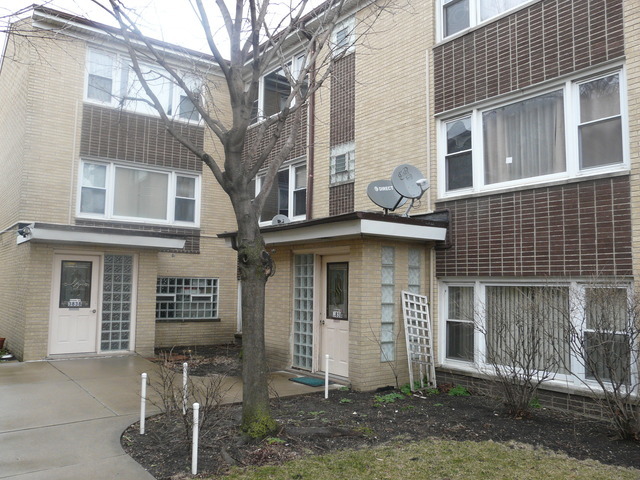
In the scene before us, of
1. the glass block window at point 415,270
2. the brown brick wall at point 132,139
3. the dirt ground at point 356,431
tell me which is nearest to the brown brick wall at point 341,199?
the glass block window at point 415,270

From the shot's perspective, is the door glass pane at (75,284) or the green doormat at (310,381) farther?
the door glass pane at (75,284)

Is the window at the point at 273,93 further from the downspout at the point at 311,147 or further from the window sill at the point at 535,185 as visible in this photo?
the window sill at the point at 535,185

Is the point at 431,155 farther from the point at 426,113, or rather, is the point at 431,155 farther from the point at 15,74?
the point at 15,74

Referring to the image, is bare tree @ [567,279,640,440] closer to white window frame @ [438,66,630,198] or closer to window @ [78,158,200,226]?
white window frame @ [438,66,630,198]

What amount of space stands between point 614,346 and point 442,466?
313 centimetres

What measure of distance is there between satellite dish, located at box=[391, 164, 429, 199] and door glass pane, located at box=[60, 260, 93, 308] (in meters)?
7.89

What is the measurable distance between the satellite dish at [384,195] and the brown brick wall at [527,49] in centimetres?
179

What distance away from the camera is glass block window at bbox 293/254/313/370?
34.8 feet

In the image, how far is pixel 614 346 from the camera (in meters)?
6.83

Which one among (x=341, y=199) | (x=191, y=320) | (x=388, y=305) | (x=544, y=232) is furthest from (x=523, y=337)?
(x=191, y=320)

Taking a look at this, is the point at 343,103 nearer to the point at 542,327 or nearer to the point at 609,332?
the point at 542,327

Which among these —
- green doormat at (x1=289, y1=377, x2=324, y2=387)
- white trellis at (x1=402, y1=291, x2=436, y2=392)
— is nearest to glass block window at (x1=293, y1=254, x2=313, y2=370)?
green doormat at (x1=289, y1=377, x2=324, y2=387)

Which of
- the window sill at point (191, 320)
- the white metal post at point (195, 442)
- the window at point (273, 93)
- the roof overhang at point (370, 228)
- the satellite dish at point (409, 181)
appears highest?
the window at point (273, 93)

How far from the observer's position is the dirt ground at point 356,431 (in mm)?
5543
